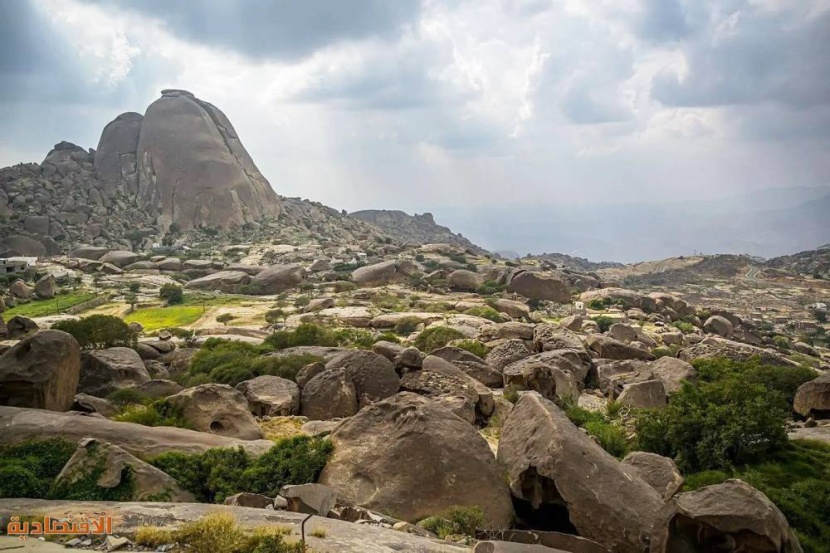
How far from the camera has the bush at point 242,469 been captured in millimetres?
9297

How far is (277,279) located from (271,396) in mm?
38833

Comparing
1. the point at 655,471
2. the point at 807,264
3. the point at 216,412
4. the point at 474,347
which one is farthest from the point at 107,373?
the point at 807,264

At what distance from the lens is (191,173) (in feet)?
290

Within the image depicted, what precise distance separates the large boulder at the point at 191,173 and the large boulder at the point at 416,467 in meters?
82.5

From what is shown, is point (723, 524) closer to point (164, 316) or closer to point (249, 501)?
point (249, 501)

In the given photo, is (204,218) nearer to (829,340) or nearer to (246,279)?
(246,279)

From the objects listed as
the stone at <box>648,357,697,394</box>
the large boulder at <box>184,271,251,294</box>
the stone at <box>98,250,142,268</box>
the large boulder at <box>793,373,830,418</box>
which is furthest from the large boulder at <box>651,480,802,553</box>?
the stone at <box>98,250,142,268</box>

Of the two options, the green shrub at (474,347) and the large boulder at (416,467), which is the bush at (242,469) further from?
the green shrub at (474,347)

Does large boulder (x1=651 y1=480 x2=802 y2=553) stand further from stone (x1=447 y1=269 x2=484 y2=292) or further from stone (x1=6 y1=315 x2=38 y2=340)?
stone (x1=447 y1=269 x2=484 y2=292)

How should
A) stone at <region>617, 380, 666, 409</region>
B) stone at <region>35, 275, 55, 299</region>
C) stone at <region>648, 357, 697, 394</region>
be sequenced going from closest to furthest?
stone at <region>617, 380, 666, 409</region>, stone at <region>648, 357, 697, 394</region>, stone at <region>35, 275, 55, 299</region>

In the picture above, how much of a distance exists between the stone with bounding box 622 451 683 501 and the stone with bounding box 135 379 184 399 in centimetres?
1231

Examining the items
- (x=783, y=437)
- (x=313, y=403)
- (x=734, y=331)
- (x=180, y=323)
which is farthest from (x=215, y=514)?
(x=734, y=331)

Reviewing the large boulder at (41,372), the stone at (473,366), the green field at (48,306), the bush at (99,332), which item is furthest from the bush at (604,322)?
the green field at (48,306)

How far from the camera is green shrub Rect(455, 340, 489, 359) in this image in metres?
22.2
